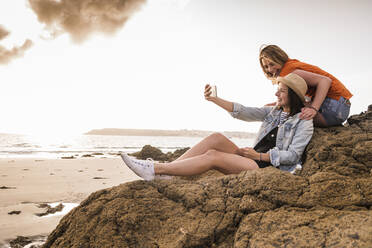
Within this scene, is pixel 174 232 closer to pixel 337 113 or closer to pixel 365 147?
pixel 365 147

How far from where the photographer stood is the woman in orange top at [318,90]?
305 centimetres

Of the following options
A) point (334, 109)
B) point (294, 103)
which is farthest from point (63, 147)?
point (334, 109)

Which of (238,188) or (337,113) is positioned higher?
(337,113)

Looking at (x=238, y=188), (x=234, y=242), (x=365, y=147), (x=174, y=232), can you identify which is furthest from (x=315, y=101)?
(x=174, y=232)

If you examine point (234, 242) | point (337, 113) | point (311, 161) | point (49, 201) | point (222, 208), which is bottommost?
point (49, 201)

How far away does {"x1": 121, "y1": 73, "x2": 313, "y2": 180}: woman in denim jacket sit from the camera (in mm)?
2826

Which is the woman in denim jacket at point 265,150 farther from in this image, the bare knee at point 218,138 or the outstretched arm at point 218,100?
the outstretched arm at point 218,100

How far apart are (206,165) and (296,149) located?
1034 mm

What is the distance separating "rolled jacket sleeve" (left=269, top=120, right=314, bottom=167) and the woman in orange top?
117 mm

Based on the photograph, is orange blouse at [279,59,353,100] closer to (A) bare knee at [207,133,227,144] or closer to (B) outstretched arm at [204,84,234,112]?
(B) outstretched arm at [204,84,234,112]

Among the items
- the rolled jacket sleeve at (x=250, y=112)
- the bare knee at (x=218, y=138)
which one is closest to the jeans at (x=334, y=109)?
the rolled jacket sleeve at (x=250, y=112)

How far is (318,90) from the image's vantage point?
307cm

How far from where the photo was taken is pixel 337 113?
125 inches

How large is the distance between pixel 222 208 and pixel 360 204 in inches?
43.7
